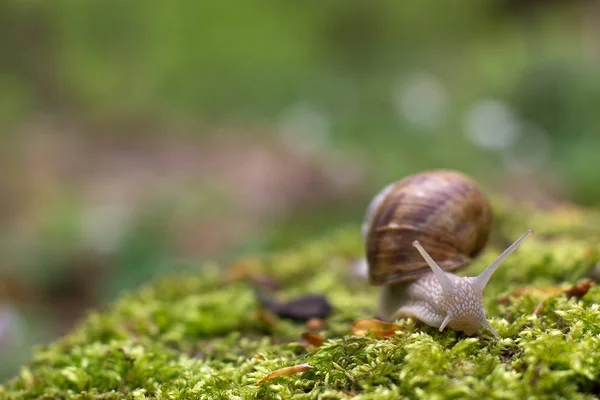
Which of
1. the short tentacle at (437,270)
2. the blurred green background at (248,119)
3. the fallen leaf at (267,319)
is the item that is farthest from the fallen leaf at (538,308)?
the blurred green background at (248,119)

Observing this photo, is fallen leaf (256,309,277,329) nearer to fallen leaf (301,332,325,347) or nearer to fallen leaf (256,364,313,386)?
fallen leaf (301,332,325,347)

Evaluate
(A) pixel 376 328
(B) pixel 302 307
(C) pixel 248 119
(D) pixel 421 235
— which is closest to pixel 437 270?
(D) pixel 421 235

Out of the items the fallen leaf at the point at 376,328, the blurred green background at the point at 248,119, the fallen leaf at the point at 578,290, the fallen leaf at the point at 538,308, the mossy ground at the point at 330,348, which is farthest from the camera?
the blurred green background at the point at 248,119

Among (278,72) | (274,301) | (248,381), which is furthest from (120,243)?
(278,72)

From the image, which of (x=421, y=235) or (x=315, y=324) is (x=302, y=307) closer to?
(x=315, y=324)

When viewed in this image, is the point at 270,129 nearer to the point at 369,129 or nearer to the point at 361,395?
the point at 369,129

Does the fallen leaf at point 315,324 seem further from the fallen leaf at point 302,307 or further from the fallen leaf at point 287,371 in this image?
the fallen leaf at point 287,371
